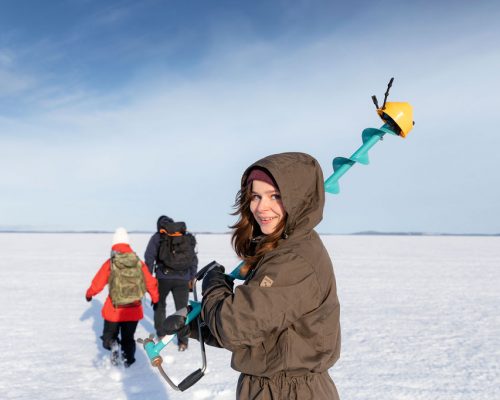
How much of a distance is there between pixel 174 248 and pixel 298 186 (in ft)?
14.0

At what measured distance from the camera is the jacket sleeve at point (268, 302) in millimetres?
1484

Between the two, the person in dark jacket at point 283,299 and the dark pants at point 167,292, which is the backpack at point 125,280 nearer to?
the dark pants at point 167,292

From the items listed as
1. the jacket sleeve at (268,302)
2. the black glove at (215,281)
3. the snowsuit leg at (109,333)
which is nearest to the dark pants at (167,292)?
the snowsuit leg at (109,333)

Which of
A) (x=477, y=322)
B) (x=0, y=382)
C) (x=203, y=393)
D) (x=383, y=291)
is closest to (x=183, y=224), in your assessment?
Result: (x=203, y=393)

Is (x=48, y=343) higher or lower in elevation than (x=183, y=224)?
lower

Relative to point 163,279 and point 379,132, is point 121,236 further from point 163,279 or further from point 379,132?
point 379,132

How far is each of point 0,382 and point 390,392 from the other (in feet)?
12.6

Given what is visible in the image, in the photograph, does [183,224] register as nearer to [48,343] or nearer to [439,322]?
[48,343]

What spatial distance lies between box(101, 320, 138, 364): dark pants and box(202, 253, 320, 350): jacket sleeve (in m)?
3.71

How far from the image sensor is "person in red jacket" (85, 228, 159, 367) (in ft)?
15.9

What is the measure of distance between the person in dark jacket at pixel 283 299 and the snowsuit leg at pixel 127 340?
3.49 m

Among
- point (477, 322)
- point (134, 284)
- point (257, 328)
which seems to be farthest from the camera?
point (477, 322)

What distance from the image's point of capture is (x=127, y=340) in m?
4.96

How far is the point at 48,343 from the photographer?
596cm
